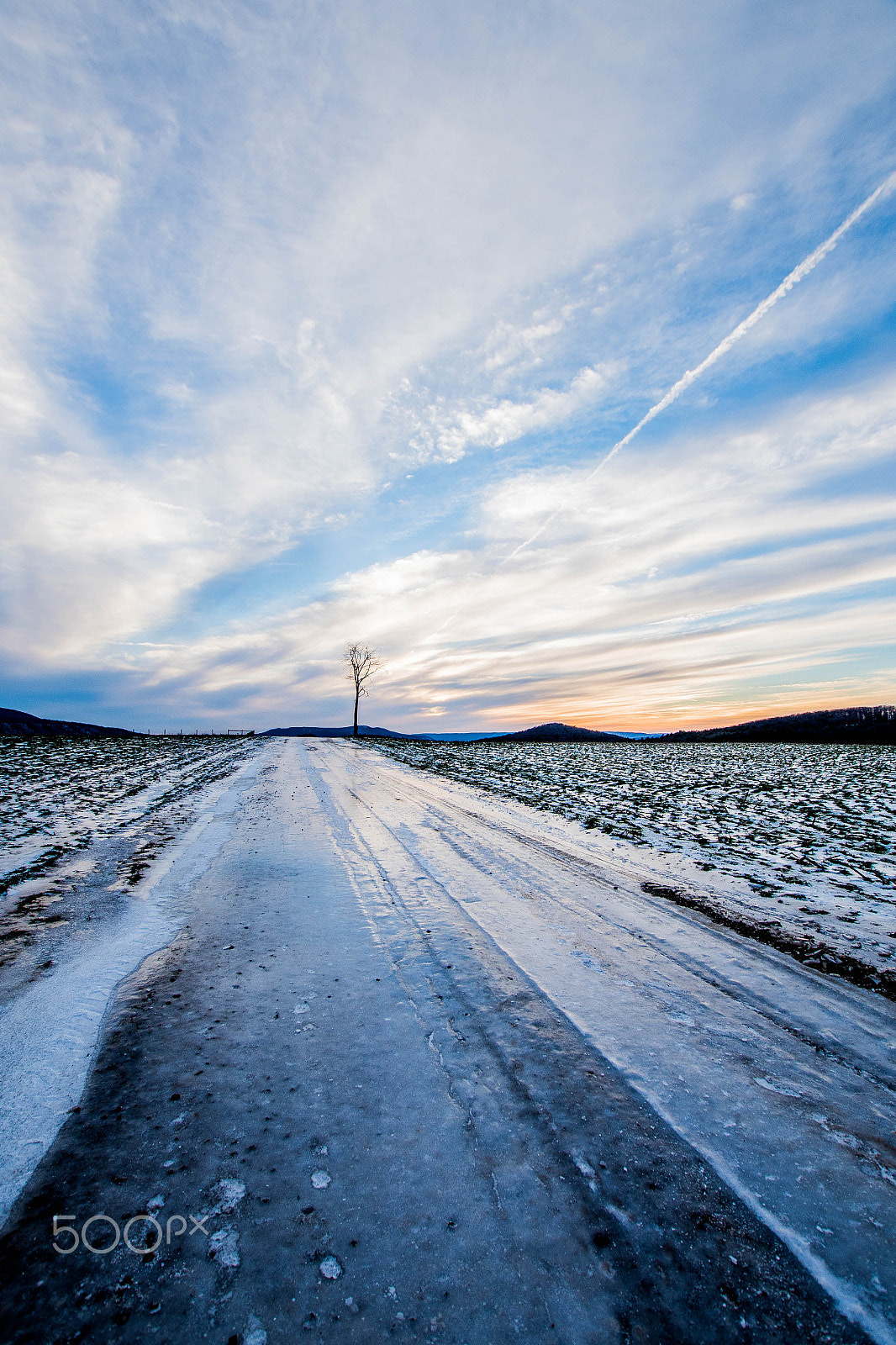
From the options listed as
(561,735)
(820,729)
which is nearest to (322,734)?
(561,735)

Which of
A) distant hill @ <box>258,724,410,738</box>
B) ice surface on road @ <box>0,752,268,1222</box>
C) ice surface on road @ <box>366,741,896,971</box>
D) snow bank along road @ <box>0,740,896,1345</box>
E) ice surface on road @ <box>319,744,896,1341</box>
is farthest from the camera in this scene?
distant hill @ <box>258,724,410,738</box>

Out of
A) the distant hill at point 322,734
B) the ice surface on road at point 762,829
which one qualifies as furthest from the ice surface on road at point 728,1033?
the distant hill at point 322,734

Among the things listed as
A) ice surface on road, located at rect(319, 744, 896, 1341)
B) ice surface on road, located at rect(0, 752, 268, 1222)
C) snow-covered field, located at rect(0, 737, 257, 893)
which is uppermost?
snow-covered field, located at rect(0, 737, 257, 893)

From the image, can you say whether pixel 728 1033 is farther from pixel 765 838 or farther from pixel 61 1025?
pixel 765 838

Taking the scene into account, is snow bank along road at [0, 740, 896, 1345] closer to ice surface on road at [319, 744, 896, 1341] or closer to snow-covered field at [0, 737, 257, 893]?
ice surface on road at [319, 744, 896, 1341]

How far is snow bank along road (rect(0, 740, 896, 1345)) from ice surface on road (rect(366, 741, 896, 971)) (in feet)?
4.83

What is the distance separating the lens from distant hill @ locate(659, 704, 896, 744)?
44.3 m

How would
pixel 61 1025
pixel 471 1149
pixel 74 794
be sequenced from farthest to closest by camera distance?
pixel 74 794
pixel 61 1025
pixel 471 1149

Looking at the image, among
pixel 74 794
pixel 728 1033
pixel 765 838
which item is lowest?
pixel 728 1033

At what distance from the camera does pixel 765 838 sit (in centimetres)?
864

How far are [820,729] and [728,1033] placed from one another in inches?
2156

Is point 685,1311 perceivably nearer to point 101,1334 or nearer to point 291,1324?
point 291,1324

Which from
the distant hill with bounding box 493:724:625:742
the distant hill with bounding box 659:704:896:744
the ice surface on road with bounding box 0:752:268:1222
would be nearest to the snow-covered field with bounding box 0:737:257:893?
the ice surface on road with bounding box 0:752:268:1222

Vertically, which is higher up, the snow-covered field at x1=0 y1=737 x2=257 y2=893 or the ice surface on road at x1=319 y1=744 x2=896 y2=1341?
the snow-covered field at x1=0 y1=737 x2=257 y2=893
